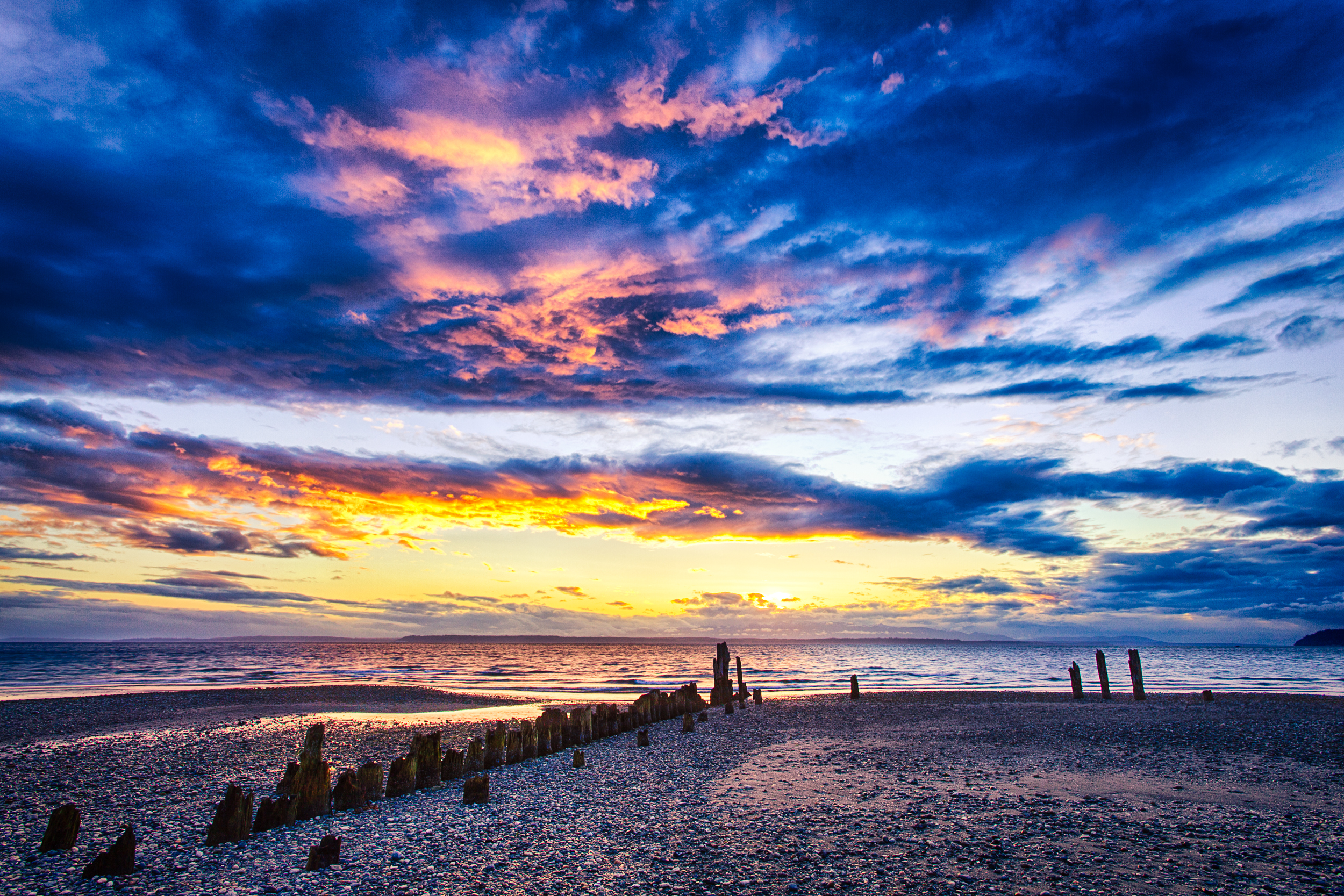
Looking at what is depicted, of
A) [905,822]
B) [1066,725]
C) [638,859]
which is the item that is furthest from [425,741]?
[1066,725]

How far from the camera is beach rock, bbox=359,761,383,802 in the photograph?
1163 centimetres

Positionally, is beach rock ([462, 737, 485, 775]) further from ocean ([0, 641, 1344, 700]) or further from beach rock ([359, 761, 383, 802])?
ocean ([0, 641, 1344, 700])

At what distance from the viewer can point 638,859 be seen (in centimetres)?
875

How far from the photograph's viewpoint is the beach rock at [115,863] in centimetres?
816

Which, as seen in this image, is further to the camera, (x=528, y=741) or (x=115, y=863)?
(x=528, y=741)

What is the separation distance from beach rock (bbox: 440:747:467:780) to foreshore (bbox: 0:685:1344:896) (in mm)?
849

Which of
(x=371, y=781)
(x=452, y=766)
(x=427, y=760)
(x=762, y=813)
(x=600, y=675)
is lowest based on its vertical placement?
(x=600, y=675)

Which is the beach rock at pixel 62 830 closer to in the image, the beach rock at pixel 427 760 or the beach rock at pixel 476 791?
the beach rock at pixel 427 760

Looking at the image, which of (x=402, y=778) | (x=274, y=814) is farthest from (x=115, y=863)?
(x=402, y=778)

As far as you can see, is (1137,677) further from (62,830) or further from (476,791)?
(62,830)

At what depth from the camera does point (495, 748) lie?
605 inches

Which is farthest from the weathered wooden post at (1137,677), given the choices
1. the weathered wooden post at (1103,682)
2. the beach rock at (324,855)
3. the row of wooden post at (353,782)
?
the beach rock at (324,855)

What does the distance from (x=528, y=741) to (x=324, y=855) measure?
8482 mm

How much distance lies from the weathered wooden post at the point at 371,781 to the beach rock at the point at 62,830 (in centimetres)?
374
